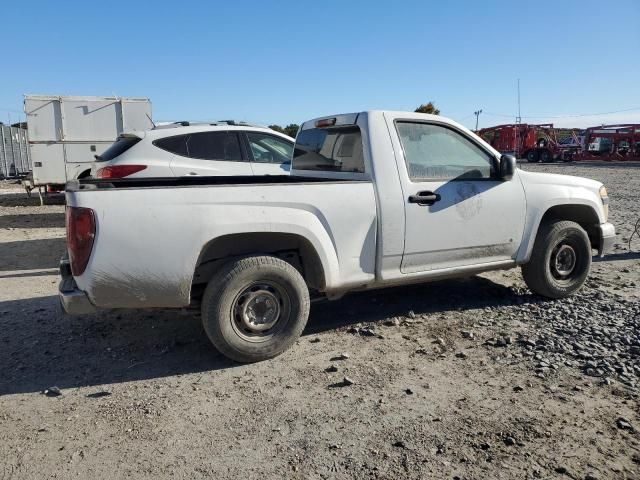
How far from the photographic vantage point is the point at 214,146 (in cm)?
761

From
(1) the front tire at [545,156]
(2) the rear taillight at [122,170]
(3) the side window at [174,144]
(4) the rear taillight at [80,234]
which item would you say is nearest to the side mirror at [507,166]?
(4) the rear taillight at [80,234]

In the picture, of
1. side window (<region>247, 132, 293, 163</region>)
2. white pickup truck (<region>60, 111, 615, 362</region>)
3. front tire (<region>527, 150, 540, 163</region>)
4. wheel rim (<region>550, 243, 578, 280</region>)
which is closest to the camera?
white pickup truck (<region>60, 111, 615, 362</region>)

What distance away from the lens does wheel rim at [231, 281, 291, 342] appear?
3.94m

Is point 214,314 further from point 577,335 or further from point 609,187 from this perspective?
point 609,187

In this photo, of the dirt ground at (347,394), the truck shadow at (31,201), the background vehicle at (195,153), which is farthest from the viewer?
the truck shadow at (31,201)

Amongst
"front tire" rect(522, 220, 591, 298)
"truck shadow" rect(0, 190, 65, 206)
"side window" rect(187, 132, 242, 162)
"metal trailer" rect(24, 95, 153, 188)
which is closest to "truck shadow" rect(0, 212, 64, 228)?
"metal trailer" rect(24, 95, 153, 188)

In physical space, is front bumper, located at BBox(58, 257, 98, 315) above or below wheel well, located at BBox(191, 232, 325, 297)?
below

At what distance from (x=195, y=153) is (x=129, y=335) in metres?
3.58

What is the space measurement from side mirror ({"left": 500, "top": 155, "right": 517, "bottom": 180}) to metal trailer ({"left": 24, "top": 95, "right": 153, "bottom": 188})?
10.0 meters

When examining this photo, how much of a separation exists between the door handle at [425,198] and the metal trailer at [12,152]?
22213 millimetres

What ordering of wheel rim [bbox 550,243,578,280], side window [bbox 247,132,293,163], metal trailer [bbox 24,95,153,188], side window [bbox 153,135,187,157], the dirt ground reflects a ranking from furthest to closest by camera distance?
metal trailer [bbox 24,95,153,188] < side window [bbox 247,132,293,163] < side window [bbox 153,135,187,157] < wheel rim [bbox 550,243,578,280] < the dirt ground

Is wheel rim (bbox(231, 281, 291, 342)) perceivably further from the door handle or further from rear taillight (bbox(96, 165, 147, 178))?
rear taillight (bbox(96, 165, 147, 178))

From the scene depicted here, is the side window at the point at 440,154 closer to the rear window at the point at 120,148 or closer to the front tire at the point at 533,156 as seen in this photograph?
the rear window at the point at 120,148

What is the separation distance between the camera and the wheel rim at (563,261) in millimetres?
5348
